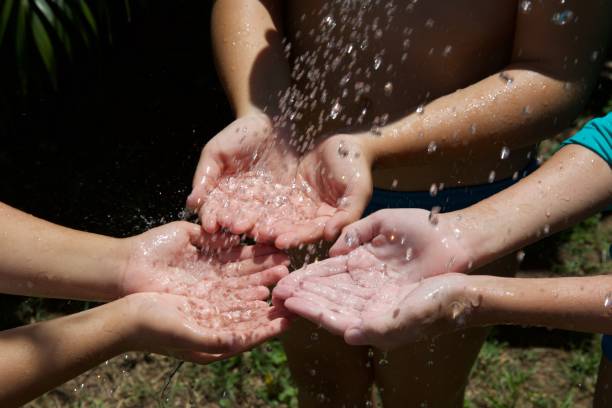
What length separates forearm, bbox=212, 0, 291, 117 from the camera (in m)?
2.18

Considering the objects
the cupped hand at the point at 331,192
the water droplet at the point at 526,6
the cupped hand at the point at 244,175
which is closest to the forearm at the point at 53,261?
the cupped hand at the point at 244,175

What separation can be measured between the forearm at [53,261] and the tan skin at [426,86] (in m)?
0.32

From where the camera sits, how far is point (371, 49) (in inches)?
78.9

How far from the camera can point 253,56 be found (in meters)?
2.21

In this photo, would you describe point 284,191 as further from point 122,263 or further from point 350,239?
point 122,263

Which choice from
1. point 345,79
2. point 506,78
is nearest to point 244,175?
point 345,79

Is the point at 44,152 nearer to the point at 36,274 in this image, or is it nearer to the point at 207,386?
the point at 207,386

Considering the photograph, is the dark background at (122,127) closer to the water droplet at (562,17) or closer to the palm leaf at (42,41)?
the palm leaf at (42,41)

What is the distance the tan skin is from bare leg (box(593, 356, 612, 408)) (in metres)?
0.34

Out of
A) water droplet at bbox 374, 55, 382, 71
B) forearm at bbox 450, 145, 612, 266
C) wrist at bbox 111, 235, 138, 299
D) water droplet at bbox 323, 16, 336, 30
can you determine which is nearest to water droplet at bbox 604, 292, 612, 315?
forearm at bbox 450, 145, 612, 266

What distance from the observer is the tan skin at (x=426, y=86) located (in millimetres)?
1900

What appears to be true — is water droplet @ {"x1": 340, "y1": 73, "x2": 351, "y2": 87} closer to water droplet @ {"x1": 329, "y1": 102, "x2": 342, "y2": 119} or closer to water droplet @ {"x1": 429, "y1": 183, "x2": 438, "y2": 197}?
water droplet @ {"x1": 329, "y1": 102, "x2": 342, "y2": 119}

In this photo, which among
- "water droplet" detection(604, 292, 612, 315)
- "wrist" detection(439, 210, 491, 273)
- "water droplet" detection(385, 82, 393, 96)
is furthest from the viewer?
"water droplet" detection(385, 82, 393, 96)

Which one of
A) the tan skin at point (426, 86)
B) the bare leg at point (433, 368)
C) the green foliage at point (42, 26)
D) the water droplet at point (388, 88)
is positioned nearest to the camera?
the tan skin at point (426, 86)
